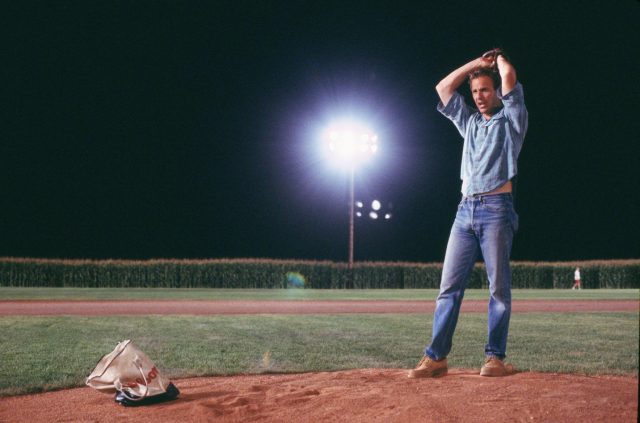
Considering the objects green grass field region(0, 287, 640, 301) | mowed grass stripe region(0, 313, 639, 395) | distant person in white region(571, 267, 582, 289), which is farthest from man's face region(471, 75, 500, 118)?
distant person in white region(571, 267, 582, 289)

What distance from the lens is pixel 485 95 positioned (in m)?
4.92

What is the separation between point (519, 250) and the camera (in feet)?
124

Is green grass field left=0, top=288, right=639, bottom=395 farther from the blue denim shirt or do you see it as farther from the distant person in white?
the distant person in white

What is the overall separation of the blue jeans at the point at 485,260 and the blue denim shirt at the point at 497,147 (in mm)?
121

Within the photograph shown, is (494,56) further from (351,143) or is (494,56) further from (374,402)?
(351,143)

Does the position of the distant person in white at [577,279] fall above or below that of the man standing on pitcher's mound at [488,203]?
below

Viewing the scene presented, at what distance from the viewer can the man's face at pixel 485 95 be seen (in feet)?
16.1

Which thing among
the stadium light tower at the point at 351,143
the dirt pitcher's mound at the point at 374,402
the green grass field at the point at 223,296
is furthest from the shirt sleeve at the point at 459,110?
the stadium light tower at the point at 351,143

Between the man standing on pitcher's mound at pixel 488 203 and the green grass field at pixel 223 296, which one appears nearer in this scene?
the man standing on pitcher's mound at pixel 488 203

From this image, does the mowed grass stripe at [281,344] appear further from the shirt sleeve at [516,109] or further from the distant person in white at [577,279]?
the distant person in white at [577,279]

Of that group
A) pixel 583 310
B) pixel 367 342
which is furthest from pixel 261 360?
pixel 583 310

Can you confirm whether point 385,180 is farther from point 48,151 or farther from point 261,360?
point 261,360

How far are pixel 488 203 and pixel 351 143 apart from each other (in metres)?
26.0

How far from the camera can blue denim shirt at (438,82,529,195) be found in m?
4.68
